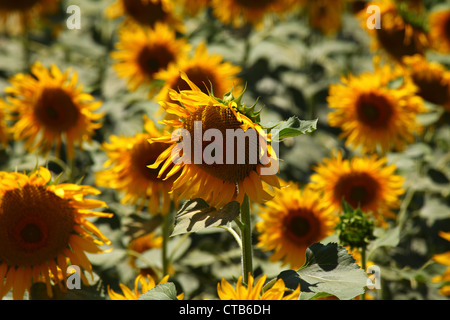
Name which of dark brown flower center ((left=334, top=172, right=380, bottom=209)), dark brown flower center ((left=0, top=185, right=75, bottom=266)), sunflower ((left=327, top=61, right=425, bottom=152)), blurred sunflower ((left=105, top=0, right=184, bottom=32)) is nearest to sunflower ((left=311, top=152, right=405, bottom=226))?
dark brown flower center ((left=334, top=172, right=380, bottom=209))

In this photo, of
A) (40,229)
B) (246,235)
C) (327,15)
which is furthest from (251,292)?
(327,15)

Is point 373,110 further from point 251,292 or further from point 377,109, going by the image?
point 251,292

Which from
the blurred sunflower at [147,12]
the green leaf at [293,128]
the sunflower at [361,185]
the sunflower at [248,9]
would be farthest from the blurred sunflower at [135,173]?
the sunflower at [248,9]

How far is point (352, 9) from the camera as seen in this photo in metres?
3.64

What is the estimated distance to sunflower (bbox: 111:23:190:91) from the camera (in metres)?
2.77

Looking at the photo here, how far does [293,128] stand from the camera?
1.22 metres

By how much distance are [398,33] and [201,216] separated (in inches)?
76.1

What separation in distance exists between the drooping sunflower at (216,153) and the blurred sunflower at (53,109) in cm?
99

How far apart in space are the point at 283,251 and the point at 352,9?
215cm

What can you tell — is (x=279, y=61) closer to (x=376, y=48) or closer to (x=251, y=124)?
(x=376, y=48)

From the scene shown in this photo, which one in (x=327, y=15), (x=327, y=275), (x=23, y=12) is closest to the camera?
(x=327, y=275)

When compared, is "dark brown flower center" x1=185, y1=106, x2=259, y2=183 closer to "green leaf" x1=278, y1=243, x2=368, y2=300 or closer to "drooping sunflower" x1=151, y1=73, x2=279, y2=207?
"drooping sunflower" x1=151, y1=73, x2=279, y2=207

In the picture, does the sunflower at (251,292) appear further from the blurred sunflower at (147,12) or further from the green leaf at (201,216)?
the blurred sunflower at (147,12)
